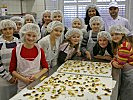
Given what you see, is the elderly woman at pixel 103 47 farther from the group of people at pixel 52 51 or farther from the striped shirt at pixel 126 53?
the striped shirt at pixel 126 53

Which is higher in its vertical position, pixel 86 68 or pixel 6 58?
pixel 6 58

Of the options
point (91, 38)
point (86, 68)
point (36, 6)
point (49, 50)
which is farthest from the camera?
point (36, 6)

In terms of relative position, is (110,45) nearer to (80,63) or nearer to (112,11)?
(80,63)

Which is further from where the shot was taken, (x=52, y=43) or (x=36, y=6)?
(x=36, y=6)

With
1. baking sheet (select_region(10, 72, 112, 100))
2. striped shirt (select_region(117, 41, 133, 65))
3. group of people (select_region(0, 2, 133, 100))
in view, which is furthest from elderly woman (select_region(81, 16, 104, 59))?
baking sheet (select_region(10, 72, 112, 100))

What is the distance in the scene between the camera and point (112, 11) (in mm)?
2791

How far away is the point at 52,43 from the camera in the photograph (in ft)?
6.78

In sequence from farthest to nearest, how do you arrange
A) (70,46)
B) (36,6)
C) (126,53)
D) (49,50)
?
(36,6) < (70,46) < (49,50) < (126,53)

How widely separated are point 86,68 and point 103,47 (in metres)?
0.44

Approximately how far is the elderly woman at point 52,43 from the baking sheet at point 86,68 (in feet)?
0.48

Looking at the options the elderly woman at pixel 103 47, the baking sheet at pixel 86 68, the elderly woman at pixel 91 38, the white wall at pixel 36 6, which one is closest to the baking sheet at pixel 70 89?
the baking sheet at pixel 86 68

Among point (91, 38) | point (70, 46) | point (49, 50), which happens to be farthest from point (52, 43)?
point (91, 38)

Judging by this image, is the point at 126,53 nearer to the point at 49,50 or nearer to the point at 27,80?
the point at 49,50

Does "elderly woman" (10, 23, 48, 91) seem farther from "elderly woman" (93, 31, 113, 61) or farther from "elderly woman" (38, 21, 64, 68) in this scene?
"elderly woman" (93, 31, 113, 61)
